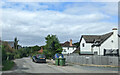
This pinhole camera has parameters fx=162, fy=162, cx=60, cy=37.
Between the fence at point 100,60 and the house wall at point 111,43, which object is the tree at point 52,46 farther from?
the fence at point 100,60

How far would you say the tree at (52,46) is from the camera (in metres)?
44.1

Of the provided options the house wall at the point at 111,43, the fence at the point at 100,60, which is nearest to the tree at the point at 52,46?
the house wall at the point at 111,43

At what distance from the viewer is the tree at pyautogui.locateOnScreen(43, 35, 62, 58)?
44125mm

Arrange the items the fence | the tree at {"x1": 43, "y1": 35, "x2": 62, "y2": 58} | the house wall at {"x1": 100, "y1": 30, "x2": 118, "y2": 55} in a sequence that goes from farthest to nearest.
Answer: the tree at {"x1": 43, "y1": 35, "x2": 62, "y2": 58} < the house wall at {"x1": 100, "y1": 30, "x2": 118, "y2": 55} < the fence

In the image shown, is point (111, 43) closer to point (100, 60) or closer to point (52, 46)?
point (100, 60)

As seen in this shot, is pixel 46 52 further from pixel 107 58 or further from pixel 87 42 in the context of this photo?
pixel 107 58

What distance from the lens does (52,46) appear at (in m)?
44.2

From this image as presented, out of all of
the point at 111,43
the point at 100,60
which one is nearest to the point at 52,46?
the point at 111,43

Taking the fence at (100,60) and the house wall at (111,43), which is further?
the house wall at (111,43)

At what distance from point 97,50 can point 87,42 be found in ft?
16.3

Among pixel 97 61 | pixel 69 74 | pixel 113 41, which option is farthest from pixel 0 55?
pixel 113 41

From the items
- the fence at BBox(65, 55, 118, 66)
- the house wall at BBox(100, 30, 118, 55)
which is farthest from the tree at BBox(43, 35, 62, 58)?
the fence at BBox(65, 55, 118, 66)

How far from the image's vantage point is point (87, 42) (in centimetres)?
4050

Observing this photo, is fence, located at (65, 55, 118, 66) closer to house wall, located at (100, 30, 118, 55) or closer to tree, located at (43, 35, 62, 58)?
house wall, located at (100, 30, 118, 55)
